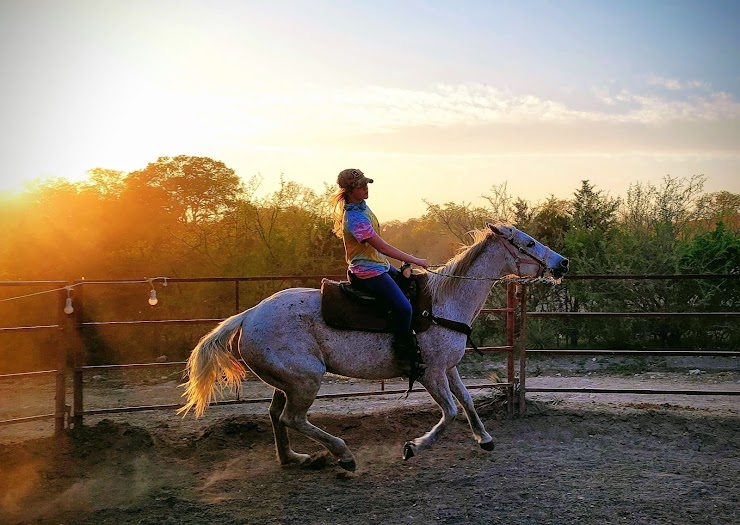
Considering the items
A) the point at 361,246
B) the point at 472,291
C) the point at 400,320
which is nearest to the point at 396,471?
the point at 400,320

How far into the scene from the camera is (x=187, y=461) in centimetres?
555

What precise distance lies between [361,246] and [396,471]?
1842mm

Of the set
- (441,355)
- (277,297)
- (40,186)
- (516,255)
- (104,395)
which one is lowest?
(104,395)

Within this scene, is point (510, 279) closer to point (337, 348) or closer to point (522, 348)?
point (522, 348)

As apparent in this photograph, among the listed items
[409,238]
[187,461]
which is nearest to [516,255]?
[187,461]

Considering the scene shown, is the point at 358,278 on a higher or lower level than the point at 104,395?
higher

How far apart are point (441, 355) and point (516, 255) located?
110 cm

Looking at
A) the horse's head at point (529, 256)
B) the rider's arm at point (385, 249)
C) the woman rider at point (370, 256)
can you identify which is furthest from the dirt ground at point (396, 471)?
the rider's arm at point (385, 249)

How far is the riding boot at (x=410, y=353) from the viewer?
5.06 m

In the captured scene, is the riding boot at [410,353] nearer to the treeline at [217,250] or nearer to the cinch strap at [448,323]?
the cinch strap at [448,323]

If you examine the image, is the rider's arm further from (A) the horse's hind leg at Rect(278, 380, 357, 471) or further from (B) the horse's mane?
(A) the horse's hind leg at Rect(278, 380, 357, 471)

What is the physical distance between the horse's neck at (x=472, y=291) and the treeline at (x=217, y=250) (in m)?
6.71

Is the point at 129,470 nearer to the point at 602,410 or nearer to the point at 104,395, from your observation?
the point at 104,395

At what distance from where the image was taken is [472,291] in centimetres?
543
